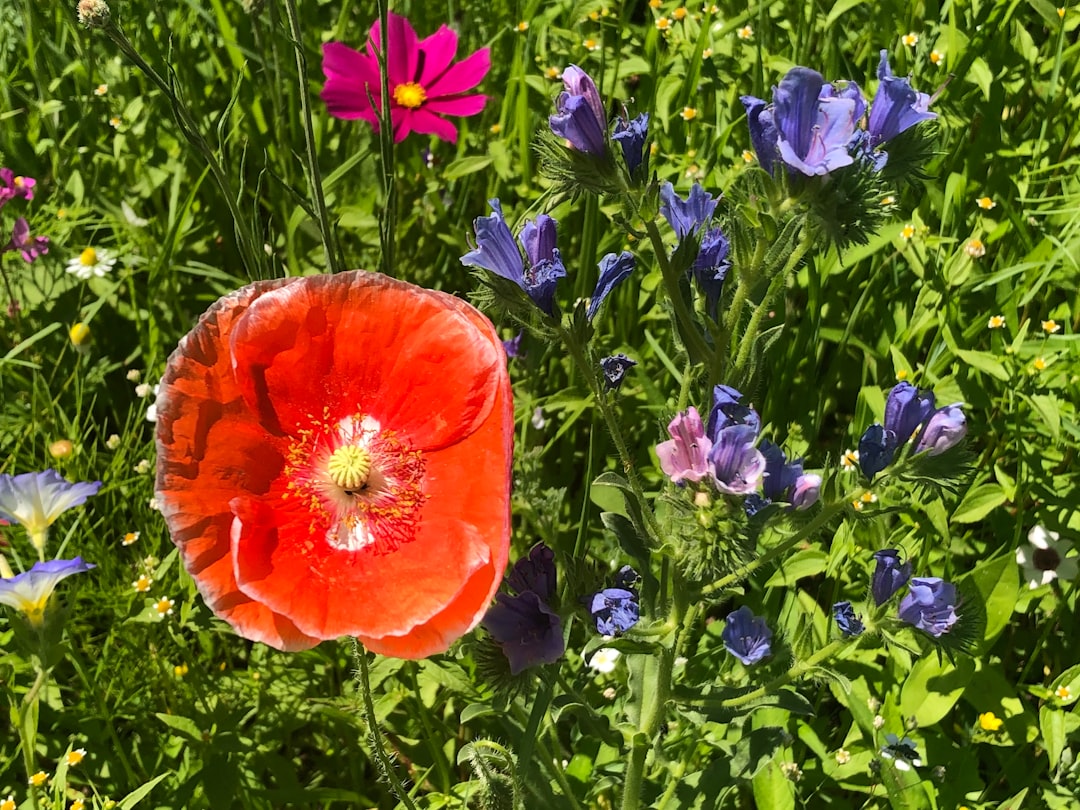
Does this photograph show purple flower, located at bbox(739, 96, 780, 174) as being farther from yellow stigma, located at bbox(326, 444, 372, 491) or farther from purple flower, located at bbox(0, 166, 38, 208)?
purple flower, located at bbox(0, 166, 38, 208)

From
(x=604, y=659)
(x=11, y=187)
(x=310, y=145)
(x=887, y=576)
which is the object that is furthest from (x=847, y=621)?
(x=11, y=187)

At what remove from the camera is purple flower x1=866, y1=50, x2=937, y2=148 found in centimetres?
119

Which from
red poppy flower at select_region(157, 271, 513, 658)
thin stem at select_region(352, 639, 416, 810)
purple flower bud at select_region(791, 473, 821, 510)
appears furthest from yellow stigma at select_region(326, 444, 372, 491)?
purple flower bud at select_region(791, 473, 821, 510)

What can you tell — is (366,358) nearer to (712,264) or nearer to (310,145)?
(310,145)

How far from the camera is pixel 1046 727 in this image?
1.71m

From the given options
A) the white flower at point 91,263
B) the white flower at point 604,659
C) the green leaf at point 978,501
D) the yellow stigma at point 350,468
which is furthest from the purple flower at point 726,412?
the white flower at point 91,263

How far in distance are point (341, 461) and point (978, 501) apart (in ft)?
3.72

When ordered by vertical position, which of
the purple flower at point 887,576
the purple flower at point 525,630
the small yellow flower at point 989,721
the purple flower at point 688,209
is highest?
the purple flower at point 688,209

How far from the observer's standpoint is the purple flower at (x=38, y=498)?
5.21ft

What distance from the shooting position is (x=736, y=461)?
→ 1138 millimetres

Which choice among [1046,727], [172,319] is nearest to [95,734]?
[172,319]

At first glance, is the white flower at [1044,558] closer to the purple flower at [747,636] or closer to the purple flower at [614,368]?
A: the purple flower at [747,636]

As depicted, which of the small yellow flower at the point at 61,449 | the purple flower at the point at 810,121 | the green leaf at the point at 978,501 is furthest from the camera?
the small yellow flower at the point at 61,449

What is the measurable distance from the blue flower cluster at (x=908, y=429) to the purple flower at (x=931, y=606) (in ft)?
0.53
